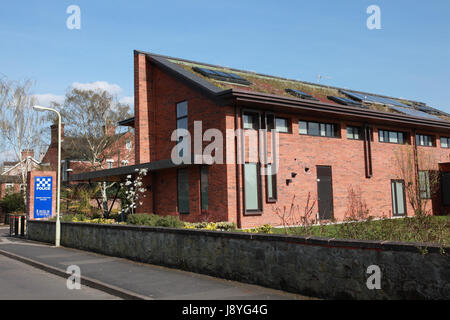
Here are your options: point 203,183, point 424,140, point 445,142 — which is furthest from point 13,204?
point 445,142

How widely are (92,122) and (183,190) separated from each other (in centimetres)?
2572

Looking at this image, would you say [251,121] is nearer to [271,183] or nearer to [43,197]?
[271,183]

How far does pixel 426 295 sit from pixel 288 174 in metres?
14.2

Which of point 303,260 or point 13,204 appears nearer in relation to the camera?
point 303,260

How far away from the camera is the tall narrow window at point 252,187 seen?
1841 centimetres

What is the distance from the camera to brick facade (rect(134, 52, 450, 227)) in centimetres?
1823

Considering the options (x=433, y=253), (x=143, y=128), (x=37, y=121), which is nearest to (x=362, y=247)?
(x=433, y=253)

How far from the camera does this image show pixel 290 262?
750 centimetres

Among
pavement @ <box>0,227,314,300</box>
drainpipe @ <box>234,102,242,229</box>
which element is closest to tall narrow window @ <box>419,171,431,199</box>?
drainpipe @ <box>234,102,242,229</box>

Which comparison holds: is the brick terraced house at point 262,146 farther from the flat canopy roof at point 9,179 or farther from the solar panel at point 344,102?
the flat canopy roof at point 9,179

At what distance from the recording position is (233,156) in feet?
59.4

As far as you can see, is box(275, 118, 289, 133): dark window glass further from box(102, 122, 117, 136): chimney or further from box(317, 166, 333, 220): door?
box(102, 122, 117, 136): chimney

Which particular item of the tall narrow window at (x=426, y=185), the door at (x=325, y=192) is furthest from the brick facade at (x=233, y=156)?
the tall narrow window at (x=426, y=185)
